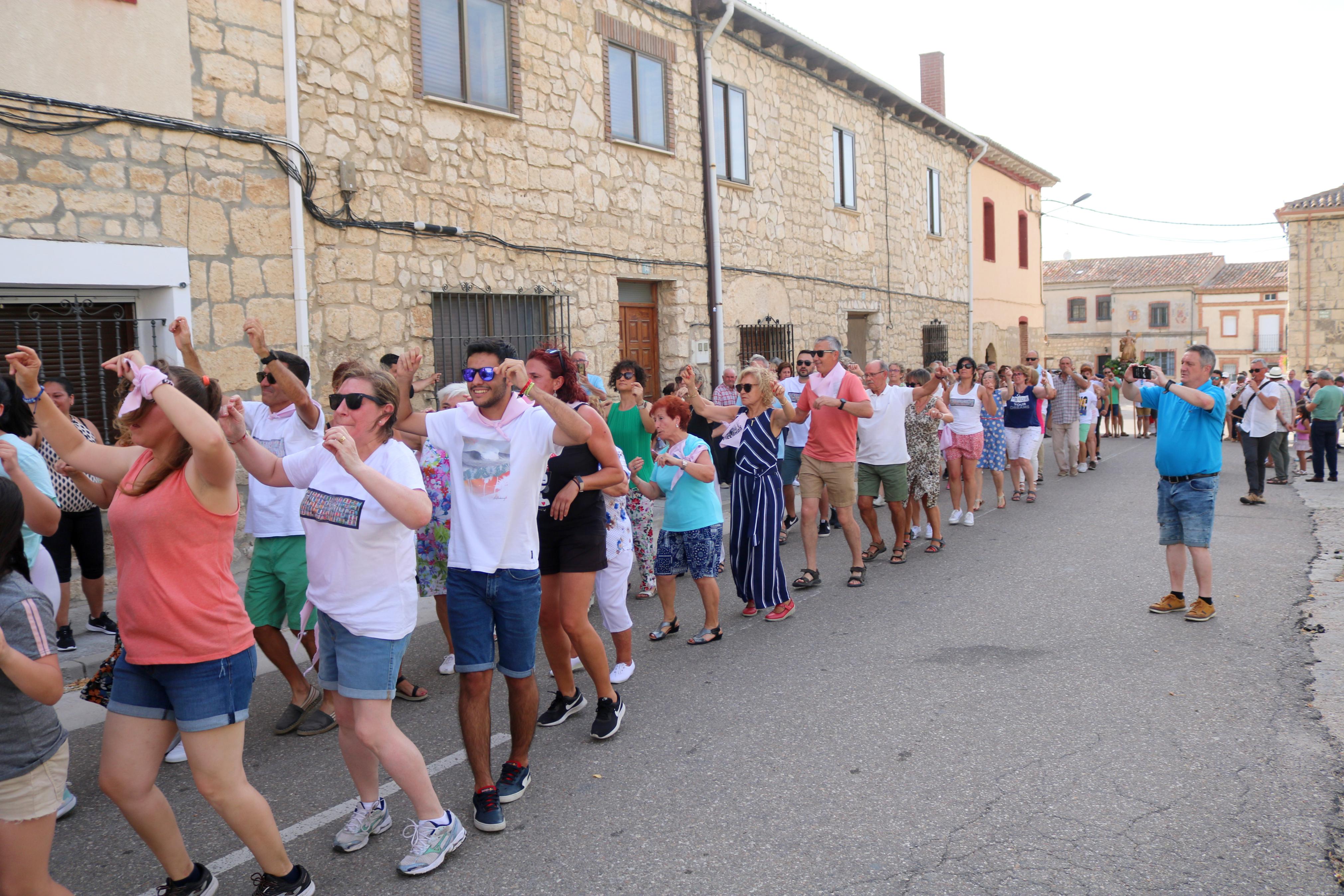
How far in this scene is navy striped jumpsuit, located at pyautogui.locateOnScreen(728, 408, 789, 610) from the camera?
653cm

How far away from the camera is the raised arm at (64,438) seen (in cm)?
310

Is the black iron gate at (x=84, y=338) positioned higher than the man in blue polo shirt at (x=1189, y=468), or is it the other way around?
the black iron gate at (x=84, y=338)

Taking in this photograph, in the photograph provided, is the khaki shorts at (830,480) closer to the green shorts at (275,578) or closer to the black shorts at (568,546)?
the black shorts at (568,546)

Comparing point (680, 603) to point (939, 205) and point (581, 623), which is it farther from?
point (939, 205)

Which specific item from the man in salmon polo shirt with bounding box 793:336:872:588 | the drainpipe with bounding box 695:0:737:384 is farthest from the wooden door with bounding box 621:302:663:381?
the man in salmon polo shirt with bounding box 793:336:872:588

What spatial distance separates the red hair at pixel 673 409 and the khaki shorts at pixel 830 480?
1.99m

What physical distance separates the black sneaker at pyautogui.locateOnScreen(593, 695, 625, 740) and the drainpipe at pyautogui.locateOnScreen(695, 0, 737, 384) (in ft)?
30.8

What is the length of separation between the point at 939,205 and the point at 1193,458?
1712 cm

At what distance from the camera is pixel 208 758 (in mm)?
2902

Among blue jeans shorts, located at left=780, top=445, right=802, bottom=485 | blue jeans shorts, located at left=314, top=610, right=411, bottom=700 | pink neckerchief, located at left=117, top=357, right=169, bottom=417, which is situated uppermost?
pink neckerchief, located at left=117, top=357, right=169, bottom=417

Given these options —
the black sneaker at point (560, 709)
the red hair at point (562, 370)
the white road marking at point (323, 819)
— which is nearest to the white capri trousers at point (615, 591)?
the black sneaker at point (560, 709)

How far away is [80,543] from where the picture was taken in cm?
620

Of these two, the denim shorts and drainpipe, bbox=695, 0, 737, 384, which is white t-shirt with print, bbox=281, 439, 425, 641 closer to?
the denim shorts

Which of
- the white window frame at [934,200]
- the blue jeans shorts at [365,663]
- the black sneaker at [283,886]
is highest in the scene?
the white window frame at [934,200]
